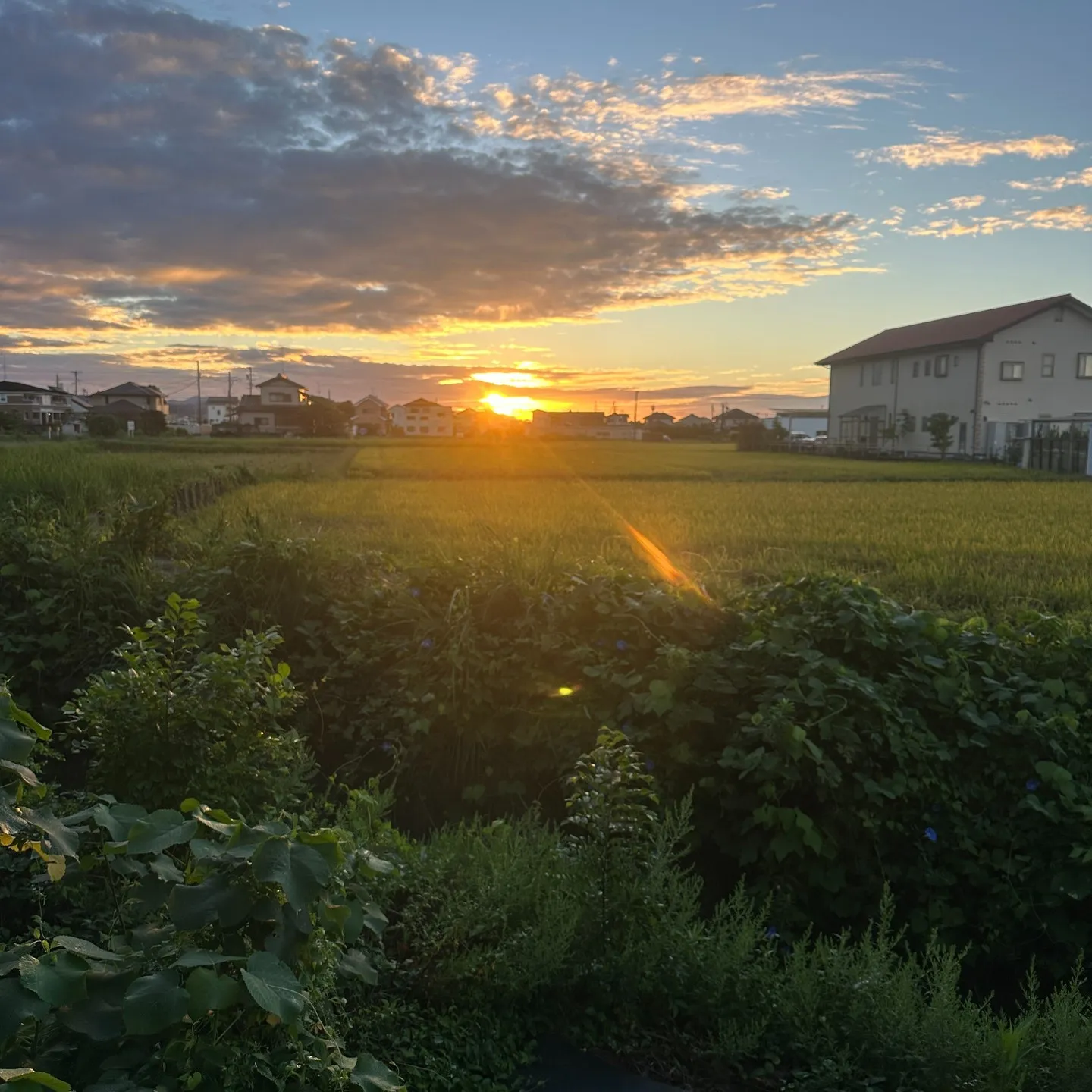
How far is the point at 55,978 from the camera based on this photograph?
1.48 m

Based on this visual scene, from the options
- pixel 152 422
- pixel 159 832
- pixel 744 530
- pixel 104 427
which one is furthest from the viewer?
pixel 152 422

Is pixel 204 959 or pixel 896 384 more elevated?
pixel 896 384

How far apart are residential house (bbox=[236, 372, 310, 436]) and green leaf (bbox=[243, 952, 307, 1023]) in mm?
56318

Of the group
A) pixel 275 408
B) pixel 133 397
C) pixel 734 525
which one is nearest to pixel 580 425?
pixel 275 408

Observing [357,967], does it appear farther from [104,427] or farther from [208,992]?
[104,427]

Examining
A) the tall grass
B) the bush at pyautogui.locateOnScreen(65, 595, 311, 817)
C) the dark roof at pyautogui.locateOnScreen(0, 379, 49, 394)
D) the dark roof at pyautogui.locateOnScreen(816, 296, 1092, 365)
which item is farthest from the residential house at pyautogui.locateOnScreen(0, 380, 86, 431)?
the bush at pyautogui.locateOnScreen(65, 595, 311, 817)

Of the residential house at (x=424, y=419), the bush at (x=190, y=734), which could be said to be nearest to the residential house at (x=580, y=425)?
the residential house at (x=424, y=419)

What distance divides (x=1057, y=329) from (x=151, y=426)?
4514 centimetres

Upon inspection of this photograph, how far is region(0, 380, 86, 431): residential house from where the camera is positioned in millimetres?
58438

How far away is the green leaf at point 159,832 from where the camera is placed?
64.1 inches

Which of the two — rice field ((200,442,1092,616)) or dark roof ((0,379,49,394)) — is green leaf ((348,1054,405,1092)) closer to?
rice field ((200,442,1092,616))

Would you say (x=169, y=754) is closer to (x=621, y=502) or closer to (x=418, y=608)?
(x=418, y=608)

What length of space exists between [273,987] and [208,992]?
0.11 meters

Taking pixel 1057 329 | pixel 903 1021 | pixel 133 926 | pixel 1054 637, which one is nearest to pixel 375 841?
pixel 133 926
